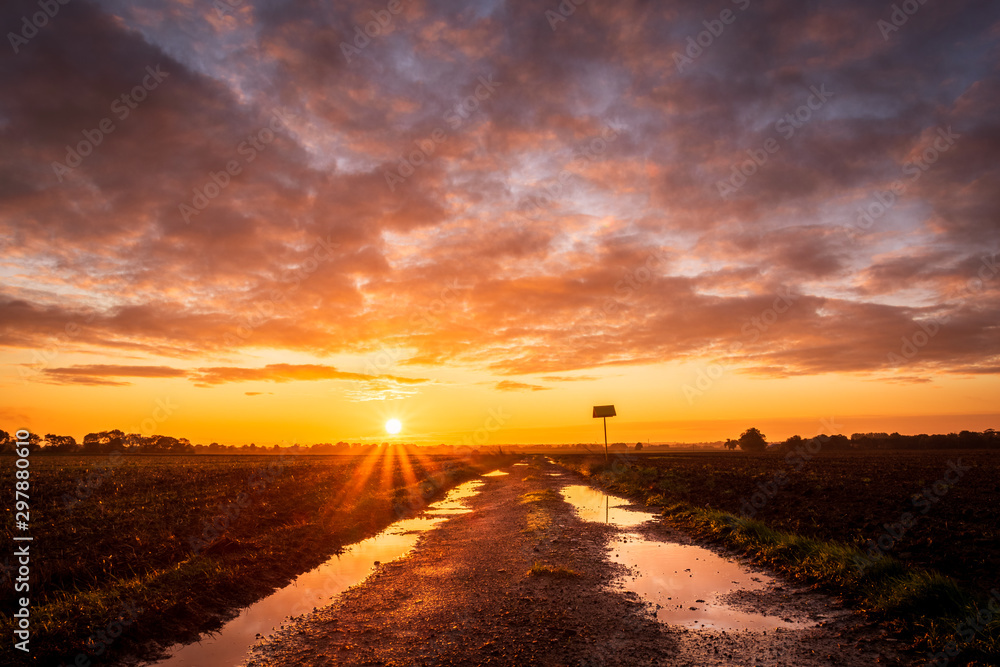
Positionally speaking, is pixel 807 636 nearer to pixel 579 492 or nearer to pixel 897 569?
pixel 897 569

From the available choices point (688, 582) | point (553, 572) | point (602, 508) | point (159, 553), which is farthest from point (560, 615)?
point (602, 508)

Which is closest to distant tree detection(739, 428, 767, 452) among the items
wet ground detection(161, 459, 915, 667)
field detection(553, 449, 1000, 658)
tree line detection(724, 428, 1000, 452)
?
tree line detection(724, 428, 1000, 452)

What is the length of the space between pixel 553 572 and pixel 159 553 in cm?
1124

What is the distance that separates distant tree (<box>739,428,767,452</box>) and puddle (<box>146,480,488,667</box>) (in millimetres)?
155232

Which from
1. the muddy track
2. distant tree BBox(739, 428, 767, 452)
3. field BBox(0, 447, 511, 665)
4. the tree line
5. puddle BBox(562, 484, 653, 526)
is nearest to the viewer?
the muddy track

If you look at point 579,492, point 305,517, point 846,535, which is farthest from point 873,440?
point 305,517

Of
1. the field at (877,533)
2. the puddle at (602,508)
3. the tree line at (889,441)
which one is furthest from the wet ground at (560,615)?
the tree line at (889,441)

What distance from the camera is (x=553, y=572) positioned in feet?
42.4

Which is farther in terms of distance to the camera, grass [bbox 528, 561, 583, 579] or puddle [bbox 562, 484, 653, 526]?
puddle [bbox 562, 484, 653, 526]

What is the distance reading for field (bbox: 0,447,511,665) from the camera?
8.95 metres

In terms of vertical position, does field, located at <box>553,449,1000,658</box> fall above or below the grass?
above

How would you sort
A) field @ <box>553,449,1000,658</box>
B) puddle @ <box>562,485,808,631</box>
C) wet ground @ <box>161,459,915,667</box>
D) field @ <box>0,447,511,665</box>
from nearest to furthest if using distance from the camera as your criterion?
wet ground @ <box>161,459,915,667</box> < field @ <box>0,447,511,665</box> < field @ <box>553,449,1000,658</box> < puddle @ <box>562,485,808,631</box>

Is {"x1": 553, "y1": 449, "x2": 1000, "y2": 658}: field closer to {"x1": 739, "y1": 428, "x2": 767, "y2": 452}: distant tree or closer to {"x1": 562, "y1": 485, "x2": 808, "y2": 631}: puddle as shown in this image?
{"x1": 562, "y1": 485, "x2": 808, "y2": 631}: puddle

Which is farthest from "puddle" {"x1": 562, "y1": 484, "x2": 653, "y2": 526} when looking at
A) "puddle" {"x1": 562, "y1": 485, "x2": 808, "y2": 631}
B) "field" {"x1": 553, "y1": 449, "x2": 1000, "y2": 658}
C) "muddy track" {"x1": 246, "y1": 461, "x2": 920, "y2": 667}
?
"muddy track" {"x1": 246, "y1": 461, "x2": 920, "y2": 667}
